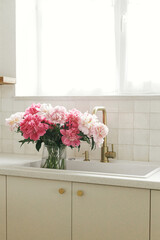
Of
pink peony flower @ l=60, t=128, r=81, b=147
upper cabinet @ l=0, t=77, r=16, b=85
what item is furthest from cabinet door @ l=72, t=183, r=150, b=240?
upper cabinet @ l=0, t=77, r=16, b=85

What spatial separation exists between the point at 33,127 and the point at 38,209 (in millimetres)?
455

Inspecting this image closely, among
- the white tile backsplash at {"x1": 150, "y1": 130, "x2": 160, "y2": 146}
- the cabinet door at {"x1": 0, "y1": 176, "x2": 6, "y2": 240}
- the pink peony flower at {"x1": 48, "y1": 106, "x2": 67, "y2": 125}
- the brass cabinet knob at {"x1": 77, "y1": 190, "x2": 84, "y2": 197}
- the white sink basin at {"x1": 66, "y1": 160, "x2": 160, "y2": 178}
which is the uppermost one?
the pink peony flower at {"x1": 48, "y1": 106, "x2": 67, "y2": 125}

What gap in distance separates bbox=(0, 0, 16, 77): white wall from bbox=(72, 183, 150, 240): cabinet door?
126cm

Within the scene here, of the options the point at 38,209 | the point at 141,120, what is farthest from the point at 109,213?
the point at 141,120

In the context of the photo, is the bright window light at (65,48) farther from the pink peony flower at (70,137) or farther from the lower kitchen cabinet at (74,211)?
the lower kitchen cabinet at (74,211)

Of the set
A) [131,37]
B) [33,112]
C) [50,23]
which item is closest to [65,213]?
[33,112]

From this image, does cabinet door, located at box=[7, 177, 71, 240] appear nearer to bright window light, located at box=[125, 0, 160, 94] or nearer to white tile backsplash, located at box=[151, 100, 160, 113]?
white tile backsplash, located at box=[151, 100, 160, 113]

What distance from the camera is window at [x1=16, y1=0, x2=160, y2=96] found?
2.51 m

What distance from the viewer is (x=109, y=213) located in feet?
6.19

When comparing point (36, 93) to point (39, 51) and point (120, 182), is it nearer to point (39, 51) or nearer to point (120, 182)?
point (39, 51)

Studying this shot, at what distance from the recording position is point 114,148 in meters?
2.51

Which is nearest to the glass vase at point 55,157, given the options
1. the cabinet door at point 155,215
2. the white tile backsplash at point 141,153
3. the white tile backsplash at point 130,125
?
the white tile backsplash at point 130,125

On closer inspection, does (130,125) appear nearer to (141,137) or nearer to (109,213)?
(141,137)

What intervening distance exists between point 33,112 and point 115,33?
2.92ft
